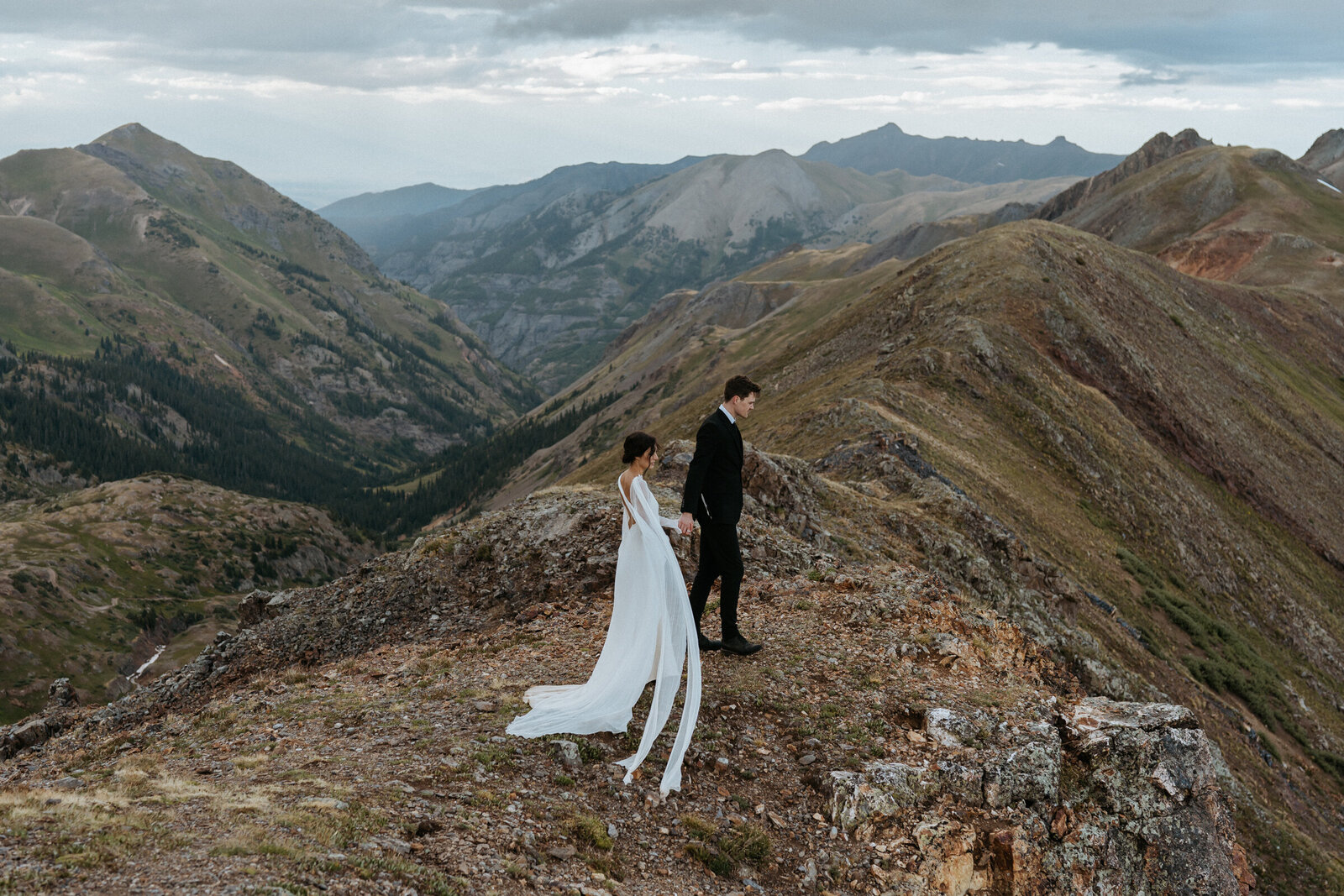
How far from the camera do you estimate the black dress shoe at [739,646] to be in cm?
1526

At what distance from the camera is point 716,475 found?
46.3ft

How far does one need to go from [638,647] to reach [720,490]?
322cm

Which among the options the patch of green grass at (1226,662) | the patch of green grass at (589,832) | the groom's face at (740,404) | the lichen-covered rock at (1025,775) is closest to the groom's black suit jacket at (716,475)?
the groom's face at (740,404)

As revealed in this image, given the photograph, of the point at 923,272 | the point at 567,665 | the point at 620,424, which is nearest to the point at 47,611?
the point at 620,424

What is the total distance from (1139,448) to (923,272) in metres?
25.9

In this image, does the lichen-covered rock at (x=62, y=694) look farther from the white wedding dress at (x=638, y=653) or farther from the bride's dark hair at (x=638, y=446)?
the bride's dark hair at (x=638, y=446)

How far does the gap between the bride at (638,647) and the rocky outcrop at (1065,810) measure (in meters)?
2.88

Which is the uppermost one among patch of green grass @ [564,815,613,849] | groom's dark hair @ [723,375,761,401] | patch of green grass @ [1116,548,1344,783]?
Result: groom's dark hair @ [723,375,761,401]

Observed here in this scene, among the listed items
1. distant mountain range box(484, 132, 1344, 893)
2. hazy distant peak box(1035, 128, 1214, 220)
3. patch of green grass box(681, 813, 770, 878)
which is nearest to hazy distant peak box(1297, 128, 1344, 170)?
hazy distant peak box(1035, 128, 1214, 220)

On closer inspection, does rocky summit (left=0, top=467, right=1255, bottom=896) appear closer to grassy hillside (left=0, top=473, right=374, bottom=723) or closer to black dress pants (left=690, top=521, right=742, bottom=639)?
black dress pants (left=690, top=521, right=742, bottom=639)

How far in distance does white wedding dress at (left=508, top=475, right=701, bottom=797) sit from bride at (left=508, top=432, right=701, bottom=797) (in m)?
0.01

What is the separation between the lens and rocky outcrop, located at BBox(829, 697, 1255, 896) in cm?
1084

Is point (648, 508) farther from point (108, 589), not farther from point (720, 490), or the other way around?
point (108, 589)

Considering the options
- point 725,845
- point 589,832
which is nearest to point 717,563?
point 725,845
